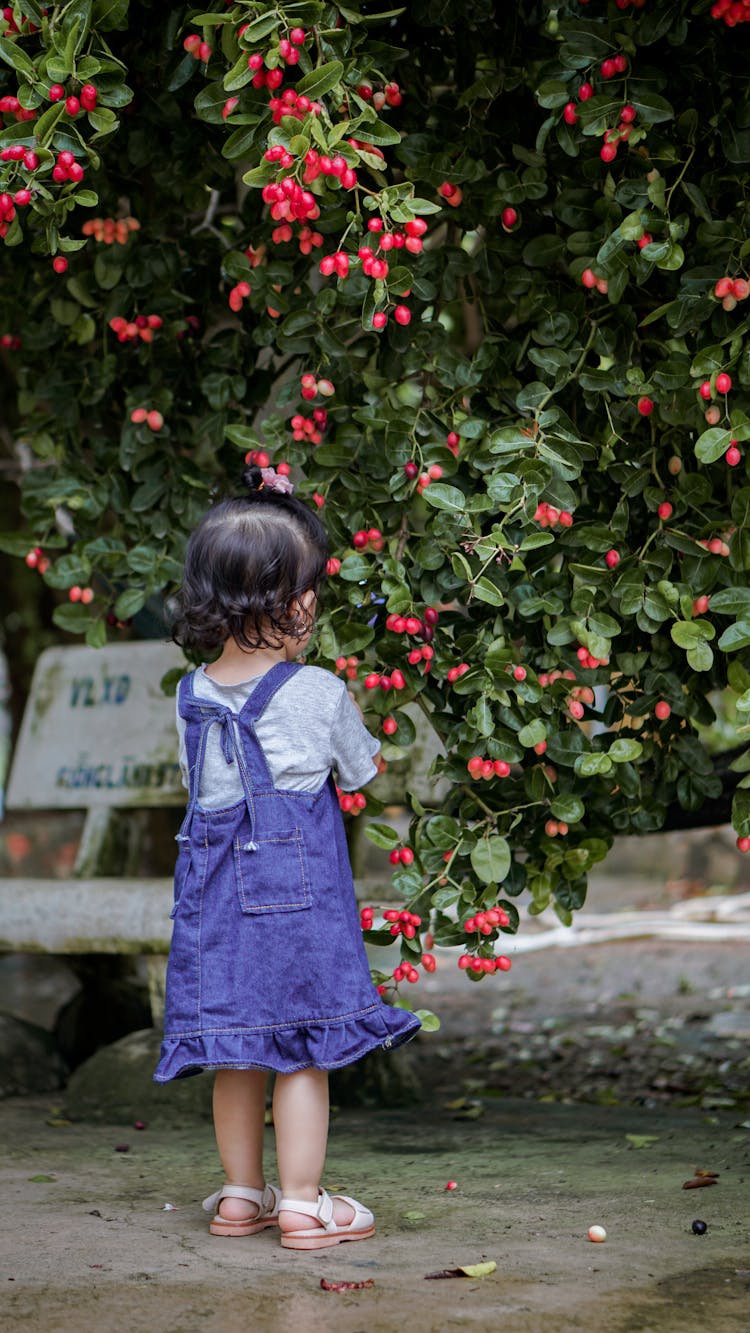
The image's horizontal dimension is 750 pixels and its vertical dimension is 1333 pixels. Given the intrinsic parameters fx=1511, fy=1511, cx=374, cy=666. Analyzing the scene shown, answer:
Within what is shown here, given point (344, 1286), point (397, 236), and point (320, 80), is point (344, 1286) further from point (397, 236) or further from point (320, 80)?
point (320, 80)

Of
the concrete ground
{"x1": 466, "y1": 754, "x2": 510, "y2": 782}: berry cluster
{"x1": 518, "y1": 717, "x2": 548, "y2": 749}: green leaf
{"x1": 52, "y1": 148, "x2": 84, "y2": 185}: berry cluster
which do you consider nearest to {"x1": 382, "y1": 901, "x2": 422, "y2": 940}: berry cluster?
{"x1": 466, "y1": 754, "x2": 510, "y2": 782}: berry cluster

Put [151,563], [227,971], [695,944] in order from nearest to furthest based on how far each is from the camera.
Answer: [227,971]
[151,563]
[695,944]

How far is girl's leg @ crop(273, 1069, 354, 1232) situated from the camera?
7.95 feet

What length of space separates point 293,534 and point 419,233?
1.80ft

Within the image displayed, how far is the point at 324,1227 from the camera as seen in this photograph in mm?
2436

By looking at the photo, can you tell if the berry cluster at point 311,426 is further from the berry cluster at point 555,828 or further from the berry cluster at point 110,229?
the berry cluster at point 555,828

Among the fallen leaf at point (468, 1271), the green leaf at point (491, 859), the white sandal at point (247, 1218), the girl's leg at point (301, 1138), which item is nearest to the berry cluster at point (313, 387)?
the green leaf at point (491, 859)

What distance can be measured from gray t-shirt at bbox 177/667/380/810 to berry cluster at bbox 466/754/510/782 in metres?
0.21

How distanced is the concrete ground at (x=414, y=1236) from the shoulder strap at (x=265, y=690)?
33.8 inches

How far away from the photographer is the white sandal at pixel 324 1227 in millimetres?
2402

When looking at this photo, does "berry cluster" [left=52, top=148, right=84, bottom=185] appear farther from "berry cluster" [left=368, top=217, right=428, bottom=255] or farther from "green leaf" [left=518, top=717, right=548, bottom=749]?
"green leaf" [left=518, top=717, right=548, bottom=749]

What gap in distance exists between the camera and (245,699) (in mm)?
2541

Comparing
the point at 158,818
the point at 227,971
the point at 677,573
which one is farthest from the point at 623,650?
the point at 158,818

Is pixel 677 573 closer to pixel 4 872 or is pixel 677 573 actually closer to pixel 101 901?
pixel 101 901
